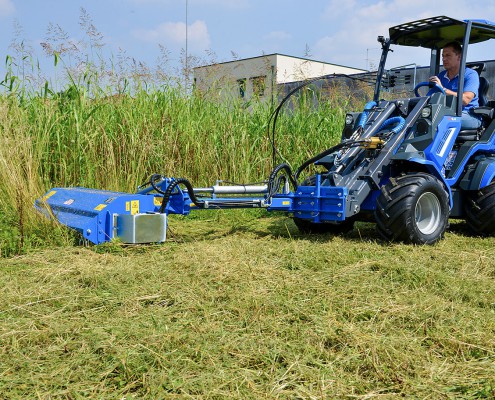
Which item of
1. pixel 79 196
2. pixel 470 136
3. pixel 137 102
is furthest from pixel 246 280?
pixel 137 102

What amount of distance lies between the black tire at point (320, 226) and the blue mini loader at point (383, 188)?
12mm

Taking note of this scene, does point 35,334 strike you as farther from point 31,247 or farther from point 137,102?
point 137,102

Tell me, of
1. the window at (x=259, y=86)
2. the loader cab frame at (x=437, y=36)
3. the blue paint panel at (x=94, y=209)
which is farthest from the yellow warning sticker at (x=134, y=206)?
the window at (x=259, y=86)

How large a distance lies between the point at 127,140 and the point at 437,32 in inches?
144

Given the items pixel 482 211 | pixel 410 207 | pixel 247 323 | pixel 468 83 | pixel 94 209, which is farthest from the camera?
pixel 468 83

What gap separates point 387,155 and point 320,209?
801 mm

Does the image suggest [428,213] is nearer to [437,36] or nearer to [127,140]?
[437,36]

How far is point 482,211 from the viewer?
5.70m

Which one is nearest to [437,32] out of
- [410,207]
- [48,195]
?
[410,207]

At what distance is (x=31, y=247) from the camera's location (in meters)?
4.77

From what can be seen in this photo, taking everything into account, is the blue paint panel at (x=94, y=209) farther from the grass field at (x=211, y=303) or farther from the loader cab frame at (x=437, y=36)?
the loader cab frame at (x=437, y=36)

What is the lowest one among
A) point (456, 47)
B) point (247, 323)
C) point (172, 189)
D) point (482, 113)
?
point (247, 323)

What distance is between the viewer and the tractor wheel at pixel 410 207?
4934mm

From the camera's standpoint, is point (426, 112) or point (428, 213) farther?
point (426, 112)
